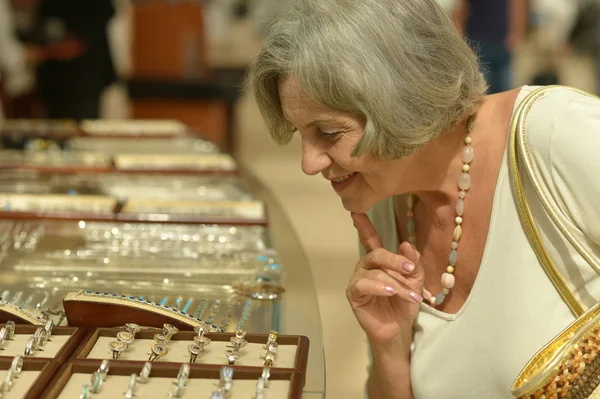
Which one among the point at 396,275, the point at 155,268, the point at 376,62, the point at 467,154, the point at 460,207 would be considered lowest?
the point at 155,268

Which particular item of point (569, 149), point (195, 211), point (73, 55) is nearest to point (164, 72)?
point (73, 55)

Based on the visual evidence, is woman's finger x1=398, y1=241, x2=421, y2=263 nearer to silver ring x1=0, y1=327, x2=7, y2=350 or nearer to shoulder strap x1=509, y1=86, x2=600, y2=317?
shoulder strap x1=509, y1=86, x2=600, y2=317

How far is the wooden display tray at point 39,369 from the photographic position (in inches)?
49.2

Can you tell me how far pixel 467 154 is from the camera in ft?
5.90

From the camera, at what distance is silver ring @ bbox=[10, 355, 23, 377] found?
130 centimetres

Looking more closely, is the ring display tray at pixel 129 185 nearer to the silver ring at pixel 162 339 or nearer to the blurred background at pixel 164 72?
the silver ring at pixel 162 339

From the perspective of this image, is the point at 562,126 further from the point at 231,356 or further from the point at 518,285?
the point at 231,356

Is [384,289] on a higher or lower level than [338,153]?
lower

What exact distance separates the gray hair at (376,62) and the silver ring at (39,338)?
60 centimetres

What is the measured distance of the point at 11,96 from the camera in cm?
636

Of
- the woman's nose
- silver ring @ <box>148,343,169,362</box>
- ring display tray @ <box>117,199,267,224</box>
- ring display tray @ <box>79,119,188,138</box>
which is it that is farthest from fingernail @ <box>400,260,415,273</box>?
ring display tray @ <box>79,119,188,138</box>

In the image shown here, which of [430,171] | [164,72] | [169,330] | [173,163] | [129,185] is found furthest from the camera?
Answer: [164,72]

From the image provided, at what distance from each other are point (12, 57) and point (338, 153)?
4.99 metres

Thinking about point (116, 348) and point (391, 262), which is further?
point (391, 262)
